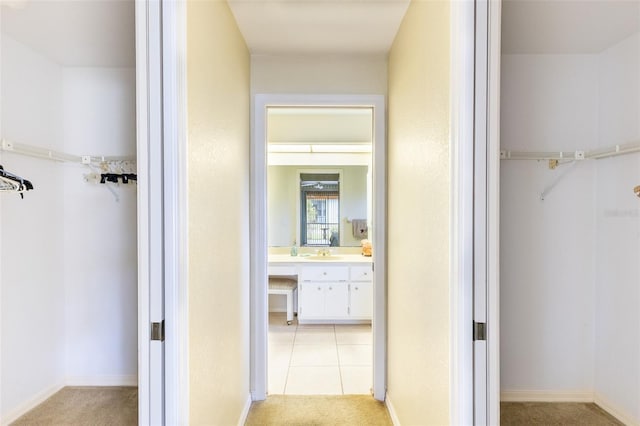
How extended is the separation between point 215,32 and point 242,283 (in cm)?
142

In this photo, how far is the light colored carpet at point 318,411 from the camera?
2.20 meters

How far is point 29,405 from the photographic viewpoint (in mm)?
2014

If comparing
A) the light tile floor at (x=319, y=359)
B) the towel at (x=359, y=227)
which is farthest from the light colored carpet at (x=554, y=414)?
the towel at (x=359, y=227)

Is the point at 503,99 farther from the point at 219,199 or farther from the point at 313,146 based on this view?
the point at 313,146

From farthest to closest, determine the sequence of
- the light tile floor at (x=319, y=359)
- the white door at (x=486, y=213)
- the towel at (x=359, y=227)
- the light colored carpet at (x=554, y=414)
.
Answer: the towel at (x=359, y=227) → the light tile floor at (x=319, y=359) → the light colored carpet at (x=554, y=414) → the white door at (x=486, y=213)

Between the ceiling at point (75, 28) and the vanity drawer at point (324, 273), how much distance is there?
2.67 m

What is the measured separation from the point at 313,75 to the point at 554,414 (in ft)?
9.04

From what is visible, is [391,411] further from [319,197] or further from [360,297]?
[319,197]

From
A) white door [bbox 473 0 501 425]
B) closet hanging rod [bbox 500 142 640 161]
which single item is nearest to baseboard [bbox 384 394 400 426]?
white door [bbox 473 0 501 425]

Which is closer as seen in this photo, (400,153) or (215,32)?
(215,32)

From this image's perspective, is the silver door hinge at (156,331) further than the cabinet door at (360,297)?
No

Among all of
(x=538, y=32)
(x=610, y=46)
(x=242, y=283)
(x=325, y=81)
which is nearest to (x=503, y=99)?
(x=538, y=32)

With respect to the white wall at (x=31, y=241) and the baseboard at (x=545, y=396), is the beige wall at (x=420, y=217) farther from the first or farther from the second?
the white wall at (x=31, y=241)

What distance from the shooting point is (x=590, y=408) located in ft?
7.18
